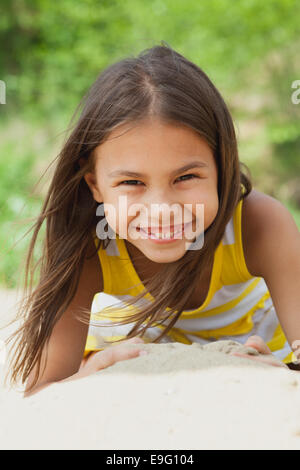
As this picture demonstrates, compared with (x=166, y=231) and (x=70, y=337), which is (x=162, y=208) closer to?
(x=166, y=231)

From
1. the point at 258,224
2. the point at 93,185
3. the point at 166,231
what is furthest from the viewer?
the point at 258,224

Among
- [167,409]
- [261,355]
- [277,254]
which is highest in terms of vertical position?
[277,254]

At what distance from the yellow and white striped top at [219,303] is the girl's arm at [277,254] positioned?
42 millimetres

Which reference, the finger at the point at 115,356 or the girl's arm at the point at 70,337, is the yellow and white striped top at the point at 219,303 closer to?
the girl's arm at the point at 70,337

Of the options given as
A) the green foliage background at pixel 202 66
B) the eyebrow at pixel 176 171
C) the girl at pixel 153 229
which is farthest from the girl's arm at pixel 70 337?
the green foliage background at pixel 202 66

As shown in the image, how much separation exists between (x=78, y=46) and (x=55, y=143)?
142 cm

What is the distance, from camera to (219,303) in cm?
221

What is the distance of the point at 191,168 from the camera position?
163 centimetres

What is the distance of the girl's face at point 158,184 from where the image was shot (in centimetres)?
160

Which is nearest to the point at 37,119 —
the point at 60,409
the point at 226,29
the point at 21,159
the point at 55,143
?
the point at 55,143

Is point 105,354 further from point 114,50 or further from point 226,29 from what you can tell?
point 114,50

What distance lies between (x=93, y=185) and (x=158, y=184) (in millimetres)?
322

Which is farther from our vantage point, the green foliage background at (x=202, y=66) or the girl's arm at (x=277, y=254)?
the green foliage background at (x=202, y=66)

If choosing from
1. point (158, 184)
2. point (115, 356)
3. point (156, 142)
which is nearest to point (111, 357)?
point (115, 356)
